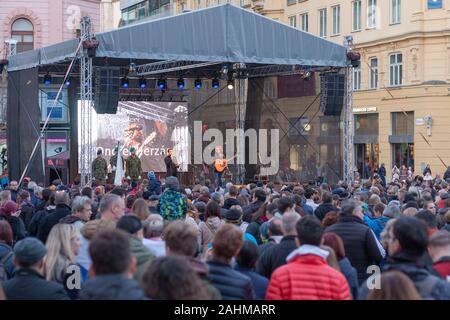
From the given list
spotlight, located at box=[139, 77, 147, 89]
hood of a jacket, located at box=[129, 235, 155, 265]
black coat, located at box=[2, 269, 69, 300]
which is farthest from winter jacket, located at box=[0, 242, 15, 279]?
spotlight, located at box=[139, 77, 147, 89]

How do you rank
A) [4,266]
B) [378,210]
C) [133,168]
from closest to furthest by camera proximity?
1. [4,266]
2. [378,210]
3. [133,168]

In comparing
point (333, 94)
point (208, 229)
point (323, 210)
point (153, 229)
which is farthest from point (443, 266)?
point (333, 94)

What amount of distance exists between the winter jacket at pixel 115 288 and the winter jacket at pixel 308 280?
48.4 inches

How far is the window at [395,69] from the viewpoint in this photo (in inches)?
1585

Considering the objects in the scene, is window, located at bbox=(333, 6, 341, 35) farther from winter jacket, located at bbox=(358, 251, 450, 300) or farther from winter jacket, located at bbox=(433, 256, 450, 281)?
winter jacket, located at bbox=(358, 251, 450, 300)

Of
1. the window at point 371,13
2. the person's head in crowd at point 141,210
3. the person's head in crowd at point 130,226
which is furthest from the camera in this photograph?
the window at point 371,13

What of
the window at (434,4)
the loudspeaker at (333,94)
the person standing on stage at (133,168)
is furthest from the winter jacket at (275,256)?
the window at (434,4)

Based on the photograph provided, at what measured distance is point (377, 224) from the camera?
10422mm

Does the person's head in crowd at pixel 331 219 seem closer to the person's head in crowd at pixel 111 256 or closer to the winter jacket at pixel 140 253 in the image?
the winter jacket at pixel 140 253

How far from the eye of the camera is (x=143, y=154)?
3169 cm

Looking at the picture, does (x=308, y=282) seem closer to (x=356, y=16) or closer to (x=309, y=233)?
(x=309, y=233)

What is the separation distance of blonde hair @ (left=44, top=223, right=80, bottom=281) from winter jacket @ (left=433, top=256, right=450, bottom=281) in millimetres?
2938

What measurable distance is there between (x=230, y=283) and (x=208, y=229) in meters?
4.53
